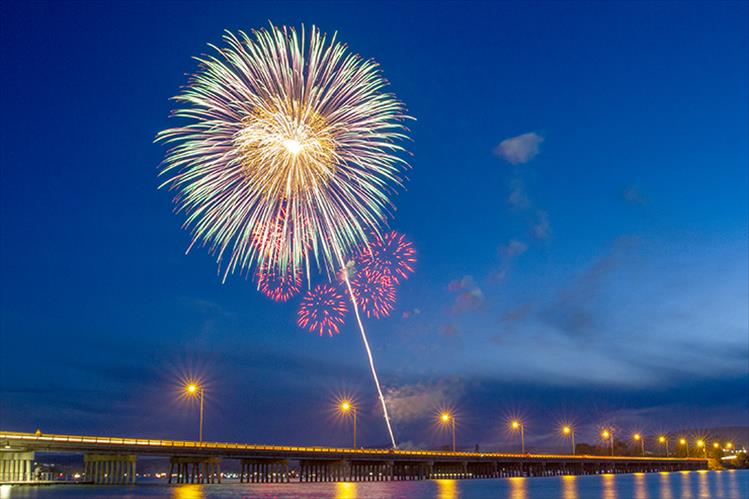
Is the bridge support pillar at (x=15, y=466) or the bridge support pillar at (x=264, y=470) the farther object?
the bridge support pillar at (x=264, y=470)

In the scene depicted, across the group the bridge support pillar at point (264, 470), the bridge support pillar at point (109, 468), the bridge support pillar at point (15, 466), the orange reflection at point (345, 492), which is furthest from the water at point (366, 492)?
the bridge support pillar at point (264, 470)

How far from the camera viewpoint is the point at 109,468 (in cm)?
7925

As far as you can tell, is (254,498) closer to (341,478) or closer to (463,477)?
(341,478)

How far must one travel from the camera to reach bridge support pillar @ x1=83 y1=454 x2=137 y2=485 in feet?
255

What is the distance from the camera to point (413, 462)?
5017 inches

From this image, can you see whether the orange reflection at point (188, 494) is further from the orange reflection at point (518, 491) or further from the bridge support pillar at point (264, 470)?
the bridge support pillar at point (264, 470)

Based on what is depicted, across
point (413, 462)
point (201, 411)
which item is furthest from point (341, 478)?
point (201, 411)

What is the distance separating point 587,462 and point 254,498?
447 feet

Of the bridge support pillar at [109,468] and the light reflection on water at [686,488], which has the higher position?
the bridge support pillar at [109,468]

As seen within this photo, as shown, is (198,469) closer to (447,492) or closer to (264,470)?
(264,470)

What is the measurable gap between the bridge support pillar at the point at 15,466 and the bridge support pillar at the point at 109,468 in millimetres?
5419

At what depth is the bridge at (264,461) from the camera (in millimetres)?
75188

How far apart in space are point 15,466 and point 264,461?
120 feet

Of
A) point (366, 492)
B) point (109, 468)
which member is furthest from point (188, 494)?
point (109, 468)
